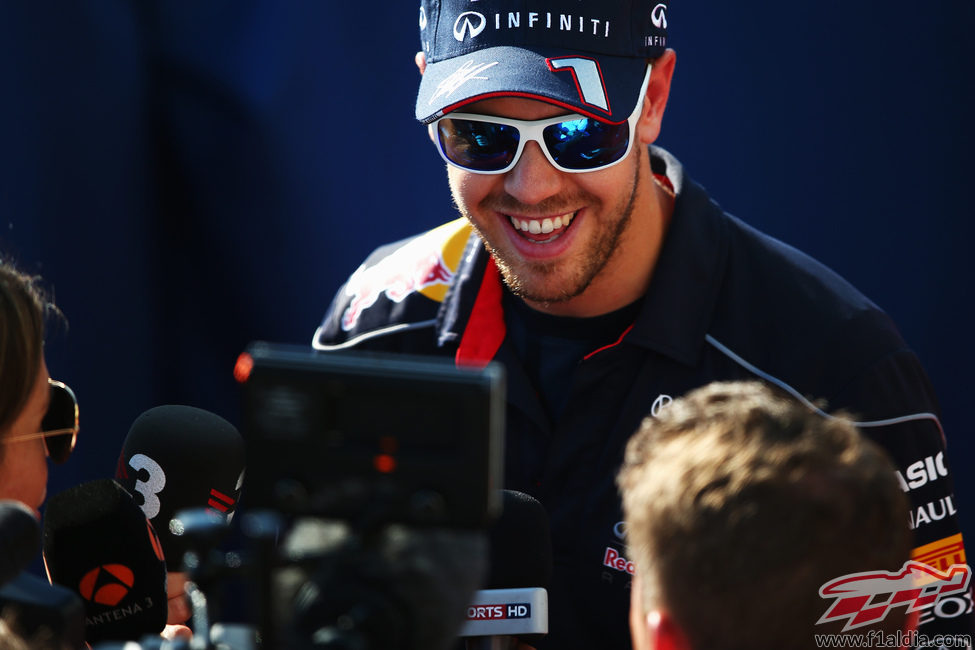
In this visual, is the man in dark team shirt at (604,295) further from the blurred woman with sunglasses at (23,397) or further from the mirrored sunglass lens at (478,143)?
the blurred woman with sunglasses at (23,397)

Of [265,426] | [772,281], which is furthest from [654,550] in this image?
[772,281]

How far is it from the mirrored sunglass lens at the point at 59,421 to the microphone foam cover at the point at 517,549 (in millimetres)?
631

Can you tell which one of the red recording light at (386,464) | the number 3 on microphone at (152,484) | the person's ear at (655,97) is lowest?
the number 3 on microphone at (152,484)

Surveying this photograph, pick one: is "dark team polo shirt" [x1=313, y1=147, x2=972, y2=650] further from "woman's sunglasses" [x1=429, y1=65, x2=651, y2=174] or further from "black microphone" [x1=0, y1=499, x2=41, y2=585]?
"black microphone" [x1=0, y1=499, x2=41, y2=585]

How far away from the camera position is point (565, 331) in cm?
205

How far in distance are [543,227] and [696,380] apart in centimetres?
39

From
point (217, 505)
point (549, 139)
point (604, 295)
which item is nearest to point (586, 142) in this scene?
point (549, 139)

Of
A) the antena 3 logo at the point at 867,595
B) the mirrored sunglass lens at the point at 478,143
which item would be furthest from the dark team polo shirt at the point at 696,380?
the antena 3 logo at the point at 867,595

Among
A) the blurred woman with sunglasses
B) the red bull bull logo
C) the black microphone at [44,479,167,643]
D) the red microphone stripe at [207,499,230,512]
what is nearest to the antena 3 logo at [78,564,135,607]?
the black microphone at [44,479,167,643]

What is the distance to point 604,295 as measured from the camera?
2033mm

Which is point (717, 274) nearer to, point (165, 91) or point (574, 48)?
point (574, 48)

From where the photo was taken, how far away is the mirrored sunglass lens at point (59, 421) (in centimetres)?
156

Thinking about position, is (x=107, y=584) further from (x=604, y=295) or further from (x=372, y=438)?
(x=604, y=295)

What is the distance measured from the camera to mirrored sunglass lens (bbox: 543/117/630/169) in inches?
72.7
